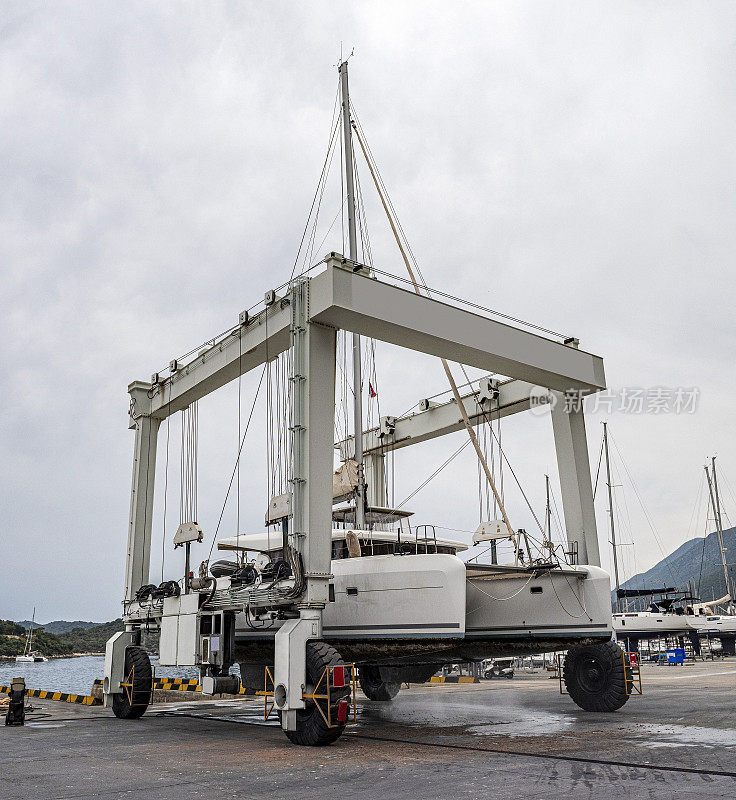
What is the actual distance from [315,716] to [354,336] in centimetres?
942

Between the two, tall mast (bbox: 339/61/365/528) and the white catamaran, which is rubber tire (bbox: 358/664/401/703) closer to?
the white catamaran

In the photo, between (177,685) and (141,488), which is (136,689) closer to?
(141,488)

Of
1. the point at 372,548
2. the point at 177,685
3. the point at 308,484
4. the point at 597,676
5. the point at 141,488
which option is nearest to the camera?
the point at 308,484

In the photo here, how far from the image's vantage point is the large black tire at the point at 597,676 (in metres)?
14.4

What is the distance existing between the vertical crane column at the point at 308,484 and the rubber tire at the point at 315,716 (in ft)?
0.37

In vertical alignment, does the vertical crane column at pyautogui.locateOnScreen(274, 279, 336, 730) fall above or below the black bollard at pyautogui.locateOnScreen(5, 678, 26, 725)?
above

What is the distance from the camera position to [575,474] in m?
15.7

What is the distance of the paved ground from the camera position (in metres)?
7.30

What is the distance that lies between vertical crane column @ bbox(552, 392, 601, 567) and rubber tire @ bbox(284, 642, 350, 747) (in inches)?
258

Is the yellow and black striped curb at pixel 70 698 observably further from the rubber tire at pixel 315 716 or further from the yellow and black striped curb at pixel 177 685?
the rubber tire at pixel 315 716

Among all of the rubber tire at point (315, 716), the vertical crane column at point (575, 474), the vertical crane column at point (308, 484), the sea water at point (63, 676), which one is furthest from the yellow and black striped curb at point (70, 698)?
the vertical crane column at point (575, 474)

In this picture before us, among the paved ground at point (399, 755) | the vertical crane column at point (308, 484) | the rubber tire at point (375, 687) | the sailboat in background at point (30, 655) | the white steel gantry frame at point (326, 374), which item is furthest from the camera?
the sailboat in background at point (30, 655)

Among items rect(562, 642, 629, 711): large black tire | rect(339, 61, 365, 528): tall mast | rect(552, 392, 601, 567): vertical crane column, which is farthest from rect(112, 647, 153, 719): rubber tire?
rect(552, 392, 601, 567): vertical crane column

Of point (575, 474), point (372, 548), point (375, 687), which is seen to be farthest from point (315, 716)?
point (375, 687)
